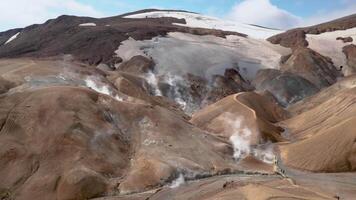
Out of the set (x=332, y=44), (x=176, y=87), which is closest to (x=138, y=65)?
(x=176, y=87)

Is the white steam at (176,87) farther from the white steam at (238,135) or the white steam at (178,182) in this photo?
the white steam at (178,182)

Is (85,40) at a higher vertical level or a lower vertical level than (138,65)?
higher

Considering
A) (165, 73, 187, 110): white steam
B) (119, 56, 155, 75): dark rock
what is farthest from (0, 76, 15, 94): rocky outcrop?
(119, 56, 155, 75): dark rock

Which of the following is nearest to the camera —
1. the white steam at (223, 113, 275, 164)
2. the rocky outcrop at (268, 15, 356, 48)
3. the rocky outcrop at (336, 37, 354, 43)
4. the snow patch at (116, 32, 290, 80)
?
the white steam at (223, 113, 275, 164)

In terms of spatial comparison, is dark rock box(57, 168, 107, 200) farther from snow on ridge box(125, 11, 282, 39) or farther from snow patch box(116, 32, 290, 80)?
snow on ridge box(125, 11, 282, 39)

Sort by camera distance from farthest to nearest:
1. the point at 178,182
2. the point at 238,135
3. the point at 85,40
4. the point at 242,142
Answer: the point at 85,40, the point at 238,135, the point at 242,142, the point at 178,182

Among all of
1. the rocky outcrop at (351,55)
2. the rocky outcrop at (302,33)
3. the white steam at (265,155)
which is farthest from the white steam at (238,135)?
the rocky outcrop at (302,33)

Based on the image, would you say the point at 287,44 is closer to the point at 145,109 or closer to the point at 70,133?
the point at 145,109

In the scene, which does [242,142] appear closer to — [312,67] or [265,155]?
[265,155]
